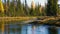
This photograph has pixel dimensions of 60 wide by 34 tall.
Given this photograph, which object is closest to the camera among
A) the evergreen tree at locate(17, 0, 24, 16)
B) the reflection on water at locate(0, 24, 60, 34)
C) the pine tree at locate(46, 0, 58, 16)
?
the reflection on water at locate(0, 24, 60, 34)

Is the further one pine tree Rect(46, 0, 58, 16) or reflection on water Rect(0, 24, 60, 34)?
pine tree Rect(46, 0, 58, 16)

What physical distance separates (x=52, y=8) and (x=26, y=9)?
128 inches

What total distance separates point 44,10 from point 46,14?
1.14 metres

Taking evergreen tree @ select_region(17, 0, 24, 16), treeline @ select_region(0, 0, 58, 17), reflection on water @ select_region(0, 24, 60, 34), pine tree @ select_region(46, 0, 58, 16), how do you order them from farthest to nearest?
evergreen tree @ select_region(17, 0, 24, 16) → treeline @ select_region(0, 0, 58, 17) → pine tree @ select_region(46, 0, 58, 16) → reflection on water @ select_region(0, 24, 60, 34)

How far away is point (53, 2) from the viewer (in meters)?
19.6

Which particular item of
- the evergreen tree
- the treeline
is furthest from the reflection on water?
the evergreen tree

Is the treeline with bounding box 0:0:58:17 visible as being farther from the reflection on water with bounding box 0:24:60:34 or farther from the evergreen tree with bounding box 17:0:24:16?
the reflection on water with bounding box 0:24:60:34

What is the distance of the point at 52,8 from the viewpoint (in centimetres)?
1834

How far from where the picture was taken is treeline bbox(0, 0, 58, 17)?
59.1 feet

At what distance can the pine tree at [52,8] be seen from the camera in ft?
57.7

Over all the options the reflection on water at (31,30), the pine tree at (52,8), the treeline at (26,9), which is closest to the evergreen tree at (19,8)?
the treeline at (26,9)

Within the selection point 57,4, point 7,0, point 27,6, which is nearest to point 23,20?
point 27,6

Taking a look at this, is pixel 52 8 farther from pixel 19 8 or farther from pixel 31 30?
pixel 31 30

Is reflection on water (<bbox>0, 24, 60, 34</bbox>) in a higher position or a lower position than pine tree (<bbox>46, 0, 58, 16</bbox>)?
lower
